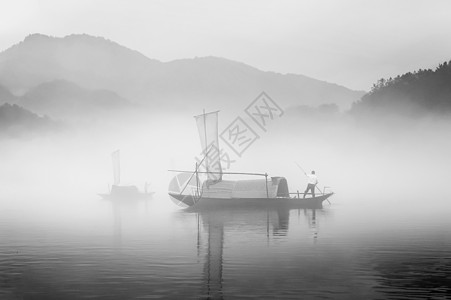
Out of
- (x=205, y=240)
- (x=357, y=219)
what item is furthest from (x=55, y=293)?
(x=357, y=219)

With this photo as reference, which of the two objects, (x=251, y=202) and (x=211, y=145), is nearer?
(x=251, y=202)

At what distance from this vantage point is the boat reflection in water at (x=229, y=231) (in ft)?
90.7

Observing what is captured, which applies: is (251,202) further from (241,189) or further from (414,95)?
(414,95)

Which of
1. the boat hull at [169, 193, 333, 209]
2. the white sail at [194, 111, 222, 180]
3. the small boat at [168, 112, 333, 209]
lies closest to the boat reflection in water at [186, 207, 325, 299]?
the boat hull at [169, 193, 333, 209]

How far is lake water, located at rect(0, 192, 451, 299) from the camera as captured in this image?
24.1 m

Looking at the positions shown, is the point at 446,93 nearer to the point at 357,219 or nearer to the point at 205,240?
the point at 357,219

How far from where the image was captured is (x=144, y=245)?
3994cm

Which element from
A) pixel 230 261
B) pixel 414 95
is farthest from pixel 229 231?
pixel 414 95

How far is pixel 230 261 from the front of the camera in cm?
3156

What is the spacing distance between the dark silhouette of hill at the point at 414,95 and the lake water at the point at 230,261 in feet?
384

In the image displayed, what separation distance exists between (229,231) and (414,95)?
437 feet

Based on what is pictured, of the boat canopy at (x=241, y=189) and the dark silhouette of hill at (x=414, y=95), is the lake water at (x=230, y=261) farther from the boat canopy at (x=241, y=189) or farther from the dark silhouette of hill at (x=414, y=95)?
the dark silhouette of hill at (x=414, y=95)

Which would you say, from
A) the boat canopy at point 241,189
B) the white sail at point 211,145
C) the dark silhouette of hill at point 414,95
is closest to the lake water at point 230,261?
the boat canopy at point 241,189

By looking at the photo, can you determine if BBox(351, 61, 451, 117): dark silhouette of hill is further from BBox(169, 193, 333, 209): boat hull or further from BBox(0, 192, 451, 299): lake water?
BBox(0, 192, 451, 299): lake water
